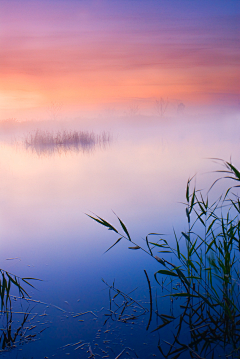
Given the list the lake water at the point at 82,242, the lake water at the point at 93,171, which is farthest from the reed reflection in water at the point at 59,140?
the lake water at the point at 82,242

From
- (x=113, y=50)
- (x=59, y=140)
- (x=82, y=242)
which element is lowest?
(x=82, y=242)

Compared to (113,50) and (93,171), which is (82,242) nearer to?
(93,171)

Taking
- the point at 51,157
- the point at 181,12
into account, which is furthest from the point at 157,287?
the point at 181,12

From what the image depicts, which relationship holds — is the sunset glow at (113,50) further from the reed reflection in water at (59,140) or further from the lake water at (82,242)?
the lake water at (82,242)

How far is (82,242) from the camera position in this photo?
8.86ft

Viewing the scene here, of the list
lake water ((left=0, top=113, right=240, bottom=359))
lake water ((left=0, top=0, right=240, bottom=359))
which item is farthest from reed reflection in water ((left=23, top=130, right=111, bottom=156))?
lake water ((left=0, top=113, right=240, bottom=359))

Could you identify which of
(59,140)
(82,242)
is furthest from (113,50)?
(82,242)

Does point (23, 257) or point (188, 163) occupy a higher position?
point (188, 163)

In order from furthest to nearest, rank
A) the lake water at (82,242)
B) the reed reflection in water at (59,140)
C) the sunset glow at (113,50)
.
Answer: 1. the reed reflection in water at (59,140)
2. the sunset glow at (113,50)
3. the lake water at (82,242)

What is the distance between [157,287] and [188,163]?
18.2ft

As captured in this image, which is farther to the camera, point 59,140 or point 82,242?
point 59,140

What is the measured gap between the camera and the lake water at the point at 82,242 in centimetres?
144

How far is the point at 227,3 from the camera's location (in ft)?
25.8

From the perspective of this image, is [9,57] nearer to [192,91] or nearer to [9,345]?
[192,91]
